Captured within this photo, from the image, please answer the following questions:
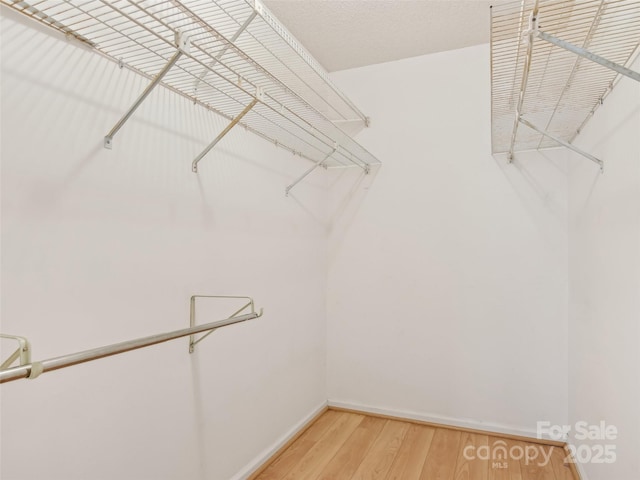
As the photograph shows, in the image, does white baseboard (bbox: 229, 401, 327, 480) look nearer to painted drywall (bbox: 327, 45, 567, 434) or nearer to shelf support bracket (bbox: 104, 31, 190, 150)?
painted drywall (bbox: 327, 45, 567, 434)

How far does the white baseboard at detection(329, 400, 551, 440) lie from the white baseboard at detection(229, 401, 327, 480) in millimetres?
254

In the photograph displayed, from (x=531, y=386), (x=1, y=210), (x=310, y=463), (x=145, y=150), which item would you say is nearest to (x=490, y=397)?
(x=531, y=386)

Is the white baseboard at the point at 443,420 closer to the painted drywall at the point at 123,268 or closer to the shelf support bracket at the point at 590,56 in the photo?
the painted drywall at the point at 123,268

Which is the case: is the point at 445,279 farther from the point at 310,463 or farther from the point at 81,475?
the point at 81,475

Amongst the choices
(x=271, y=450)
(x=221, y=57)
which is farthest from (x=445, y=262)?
(x=221, y=57)

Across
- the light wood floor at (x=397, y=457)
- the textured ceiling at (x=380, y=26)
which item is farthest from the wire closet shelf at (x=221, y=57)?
the light wood floor at (x=397, y=457)

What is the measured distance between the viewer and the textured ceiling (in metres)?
2.02

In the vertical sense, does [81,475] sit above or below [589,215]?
below

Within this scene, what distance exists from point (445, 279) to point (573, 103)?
1200 millimetres

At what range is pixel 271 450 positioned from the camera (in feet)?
6.79

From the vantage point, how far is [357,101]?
2.73 meters

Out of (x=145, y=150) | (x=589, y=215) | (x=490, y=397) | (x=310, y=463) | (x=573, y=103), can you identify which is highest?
(x=573, y=103)

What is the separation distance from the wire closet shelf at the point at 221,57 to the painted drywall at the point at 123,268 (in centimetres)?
6

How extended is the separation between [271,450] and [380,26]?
7.95ft
